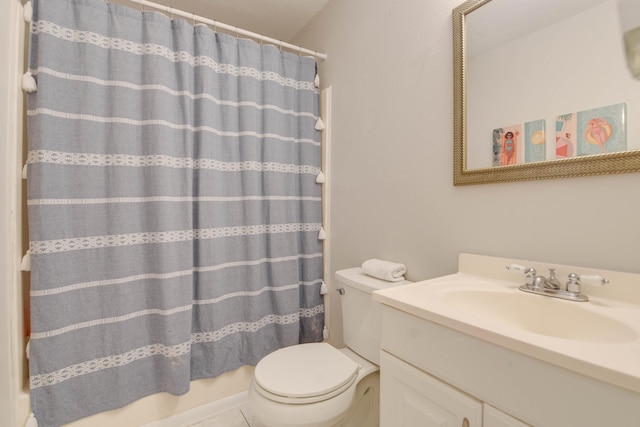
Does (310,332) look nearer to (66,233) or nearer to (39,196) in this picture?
(66,233)

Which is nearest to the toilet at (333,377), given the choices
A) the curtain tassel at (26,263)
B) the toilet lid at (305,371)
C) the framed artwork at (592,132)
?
the toilet lid at (305,371)

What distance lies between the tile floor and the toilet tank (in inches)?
26.7

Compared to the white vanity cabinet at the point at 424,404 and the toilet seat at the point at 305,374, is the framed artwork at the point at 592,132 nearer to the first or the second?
the white vanity cabinet at the point at 424,404

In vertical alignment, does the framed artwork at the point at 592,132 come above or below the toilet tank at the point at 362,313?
above

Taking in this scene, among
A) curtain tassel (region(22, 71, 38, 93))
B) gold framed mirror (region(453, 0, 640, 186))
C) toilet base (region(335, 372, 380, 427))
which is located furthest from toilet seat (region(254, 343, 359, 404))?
curtain tassel (region(22, 71, 38, 93))

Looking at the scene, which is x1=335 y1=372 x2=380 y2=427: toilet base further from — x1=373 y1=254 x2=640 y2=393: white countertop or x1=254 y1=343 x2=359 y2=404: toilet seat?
x1=373 y1=254 x2=640 y2=393: white countertop

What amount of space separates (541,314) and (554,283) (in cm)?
10

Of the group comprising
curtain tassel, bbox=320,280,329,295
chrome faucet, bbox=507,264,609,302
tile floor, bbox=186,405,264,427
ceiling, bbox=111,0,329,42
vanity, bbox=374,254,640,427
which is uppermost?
ceiling, bbox=111,0,329,42

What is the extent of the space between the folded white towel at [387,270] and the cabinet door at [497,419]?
0.63 metres

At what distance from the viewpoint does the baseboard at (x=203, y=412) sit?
1378 mm

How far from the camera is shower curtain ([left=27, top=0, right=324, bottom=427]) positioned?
114cm

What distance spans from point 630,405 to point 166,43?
186cm

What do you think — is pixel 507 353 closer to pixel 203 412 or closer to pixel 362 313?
pixel 362 313

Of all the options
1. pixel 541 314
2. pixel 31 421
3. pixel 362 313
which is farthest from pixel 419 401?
pixel 31 421
